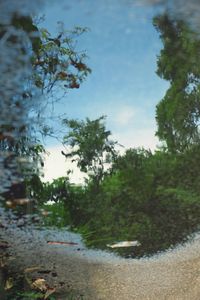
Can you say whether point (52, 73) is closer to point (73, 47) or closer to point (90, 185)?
point (73, 47)

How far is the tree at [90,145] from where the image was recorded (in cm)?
398

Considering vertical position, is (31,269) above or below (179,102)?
below

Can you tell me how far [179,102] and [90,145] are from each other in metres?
1.00

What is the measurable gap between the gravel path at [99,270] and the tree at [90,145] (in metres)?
0.84

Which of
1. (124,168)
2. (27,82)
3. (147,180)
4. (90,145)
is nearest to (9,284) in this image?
(90,145)

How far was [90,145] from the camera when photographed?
14.1ft

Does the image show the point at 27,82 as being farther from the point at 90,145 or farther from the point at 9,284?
the point at 9,284

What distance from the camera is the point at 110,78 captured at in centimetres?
340

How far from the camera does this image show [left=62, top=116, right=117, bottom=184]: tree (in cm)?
398

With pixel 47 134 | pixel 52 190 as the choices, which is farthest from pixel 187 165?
pixel 47 134

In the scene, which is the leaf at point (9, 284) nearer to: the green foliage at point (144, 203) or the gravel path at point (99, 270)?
the gravel path at point (99, 270)

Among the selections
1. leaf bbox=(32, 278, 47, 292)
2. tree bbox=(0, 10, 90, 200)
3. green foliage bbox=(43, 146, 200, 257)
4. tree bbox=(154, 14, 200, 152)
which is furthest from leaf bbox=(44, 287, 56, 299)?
tree bbox=(154, 14, 200, 152)

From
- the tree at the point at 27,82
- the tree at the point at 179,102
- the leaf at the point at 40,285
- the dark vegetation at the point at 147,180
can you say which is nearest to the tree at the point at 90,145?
the dark vegetation at the point at 147,180

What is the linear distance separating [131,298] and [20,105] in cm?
286
